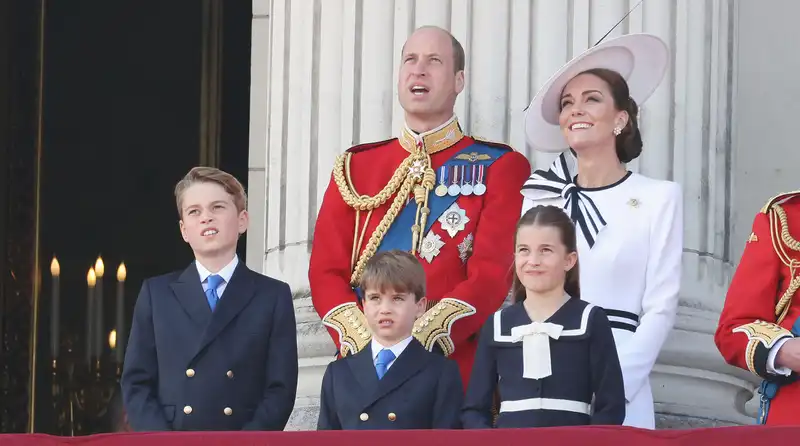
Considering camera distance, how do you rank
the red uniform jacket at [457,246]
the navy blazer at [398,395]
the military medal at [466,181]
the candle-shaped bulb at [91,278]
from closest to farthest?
the navy blazer at [398,395], the red uniform jacket at [457,246], the military medal at [466,181], the candle-shaped bulb at [91,278]

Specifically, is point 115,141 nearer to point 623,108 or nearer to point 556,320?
point 623,108

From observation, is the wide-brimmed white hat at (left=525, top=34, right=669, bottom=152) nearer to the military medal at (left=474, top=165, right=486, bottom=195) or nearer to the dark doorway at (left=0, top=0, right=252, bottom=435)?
the military medal at (left=474, top=165, right=486, bottom=195)

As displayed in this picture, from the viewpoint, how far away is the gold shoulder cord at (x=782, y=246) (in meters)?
5.97

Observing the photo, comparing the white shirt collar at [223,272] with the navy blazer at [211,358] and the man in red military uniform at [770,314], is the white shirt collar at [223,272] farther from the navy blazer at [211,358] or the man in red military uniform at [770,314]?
the man in red military uniform at [770,314]

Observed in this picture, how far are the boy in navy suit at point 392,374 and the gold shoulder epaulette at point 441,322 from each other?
0.22 m

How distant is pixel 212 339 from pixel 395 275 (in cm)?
56

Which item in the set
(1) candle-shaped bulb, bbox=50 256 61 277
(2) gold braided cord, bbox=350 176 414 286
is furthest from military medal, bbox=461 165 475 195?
(1) candle-shaped bulb, bbox=50 256 61 277

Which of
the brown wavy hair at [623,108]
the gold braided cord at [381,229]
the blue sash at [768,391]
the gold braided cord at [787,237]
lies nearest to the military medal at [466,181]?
the gold braided cord at [381,229]

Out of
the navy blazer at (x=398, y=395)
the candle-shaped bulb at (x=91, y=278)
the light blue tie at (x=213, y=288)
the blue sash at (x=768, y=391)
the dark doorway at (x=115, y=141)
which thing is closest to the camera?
the navy blazer at (x=398, y=395)

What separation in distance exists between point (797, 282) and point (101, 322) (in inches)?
179

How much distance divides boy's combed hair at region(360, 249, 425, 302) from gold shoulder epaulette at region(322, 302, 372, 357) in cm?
25

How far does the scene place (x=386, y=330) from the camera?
5.81 meters

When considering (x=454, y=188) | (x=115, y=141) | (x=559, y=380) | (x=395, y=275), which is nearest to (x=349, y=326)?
(x=395, y=275)

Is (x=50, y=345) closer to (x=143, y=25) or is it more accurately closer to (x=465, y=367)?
(x=143, y=25)
